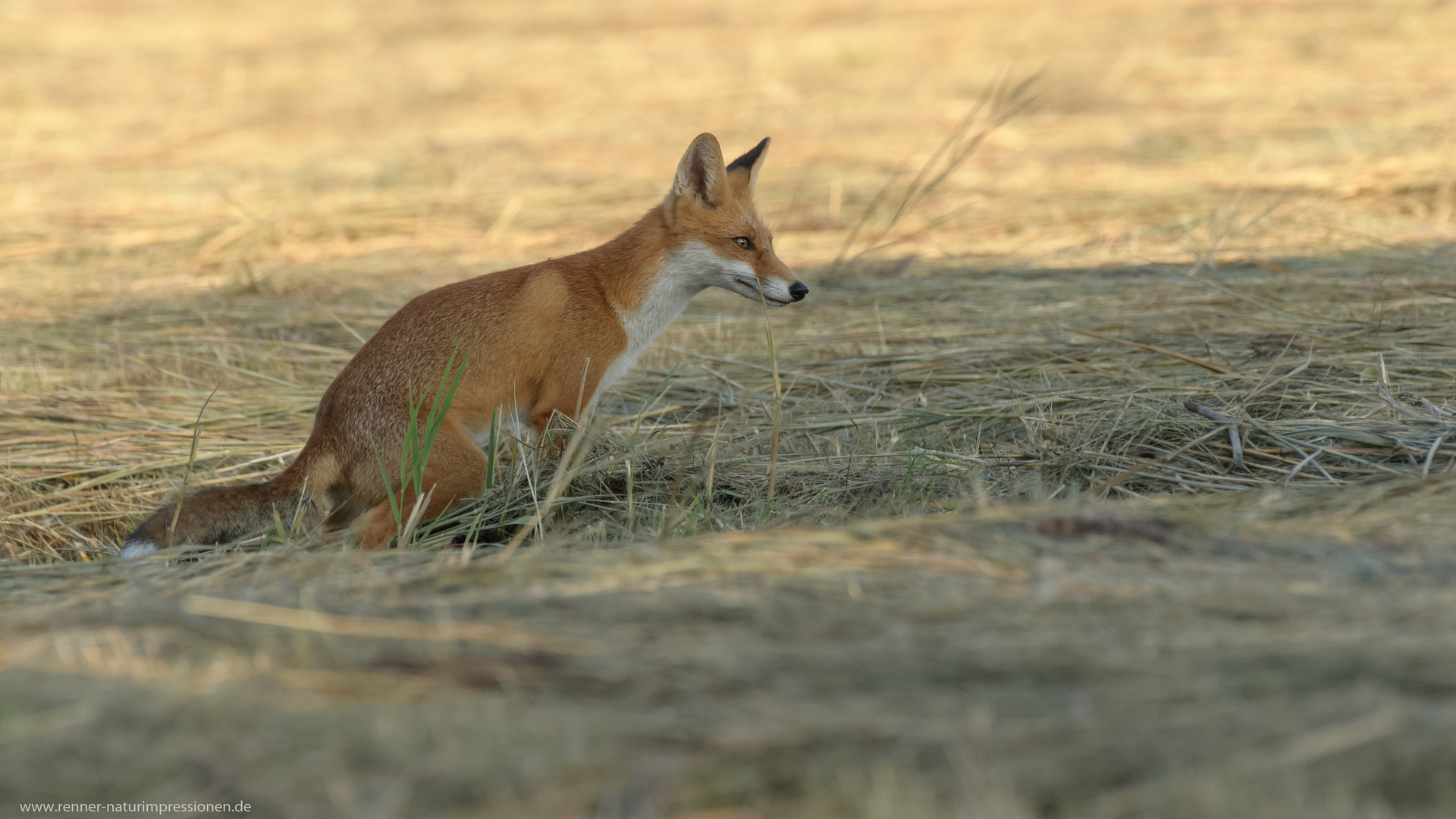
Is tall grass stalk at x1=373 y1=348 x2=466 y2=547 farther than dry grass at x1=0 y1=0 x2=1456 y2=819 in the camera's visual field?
Yes

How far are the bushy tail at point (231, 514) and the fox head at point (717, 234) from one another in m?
1.94

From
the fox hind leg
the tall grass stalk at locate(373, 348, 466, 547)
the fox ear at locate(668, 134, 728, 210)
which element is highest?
the fox ear at locate(668, 134, 728, 210)

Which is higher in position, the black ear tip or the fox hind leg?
the black ear tip

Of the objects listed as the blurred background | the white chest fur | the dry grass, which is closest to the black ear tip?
the white chest fur

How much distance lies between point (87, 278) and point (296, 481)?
4.82 m

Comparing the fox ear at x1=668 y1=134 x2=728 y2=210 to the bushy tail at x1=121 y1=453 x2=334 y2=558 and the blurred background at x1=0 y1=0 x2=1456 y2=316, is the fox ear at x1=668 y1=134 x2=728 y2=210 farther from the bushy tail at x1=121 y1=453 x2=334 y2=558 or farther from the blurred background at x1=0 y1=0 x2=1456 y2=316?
the bushy tail at x1=121 y1=453 x2=334 y2=558

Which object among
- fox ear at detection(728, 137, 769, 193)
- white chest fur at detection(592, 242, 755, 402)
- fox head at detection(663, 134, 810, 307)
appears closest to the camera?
white chest fur at detection(592, 242, 755, 402)

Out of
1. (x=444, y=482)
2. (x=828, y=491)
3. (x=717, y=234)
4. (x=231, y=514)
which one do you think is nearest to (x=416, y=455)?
(x=444, y=482)

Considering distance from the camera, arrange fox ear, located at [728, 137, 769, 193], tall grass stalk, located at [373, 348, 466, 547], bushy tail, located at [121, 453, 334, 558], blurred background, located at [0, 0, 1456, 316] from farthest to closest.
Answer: blurred background, located at [0, 0, 1456, 316] < fox ear, located at [728, 137, 769, 193] < bushy tail, located at [121, 453, 334, 558] < tall grass stalk, located at [373, 348, 466, 547]

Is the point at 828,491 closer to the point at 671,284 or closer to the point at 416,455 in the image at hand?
the point at 416,455

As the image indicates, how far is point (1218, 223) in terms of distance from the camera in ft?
23.3

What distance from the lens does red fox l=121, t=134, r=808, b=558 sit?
3896 millimetres

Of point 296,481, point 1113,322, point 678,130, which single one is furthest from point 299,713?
point 678,130

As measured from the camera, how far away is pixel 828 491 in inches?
147
